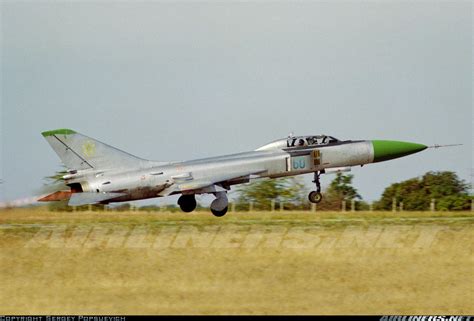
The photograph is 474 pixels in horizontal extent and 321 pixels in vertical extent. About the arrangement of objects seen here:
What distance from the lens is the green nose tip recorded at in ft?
133

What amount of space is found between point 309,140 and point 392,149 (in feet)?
11.6

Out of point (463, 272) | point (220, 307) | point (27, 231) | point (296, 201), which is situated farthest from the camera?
point (296, 201)

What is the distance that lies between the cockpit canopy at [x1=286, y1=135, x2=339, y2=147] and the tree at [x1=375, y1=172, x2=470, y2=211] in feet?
38.3

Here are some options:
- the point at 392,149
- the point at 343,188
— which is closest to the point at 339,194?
the point at 343,188

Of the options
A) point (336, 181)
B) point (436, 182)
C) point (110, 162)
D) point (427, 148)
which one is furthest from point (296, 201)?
point (110, 162)

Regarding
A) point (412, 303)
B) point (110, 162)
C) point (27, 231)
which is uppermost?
point (110, 162)

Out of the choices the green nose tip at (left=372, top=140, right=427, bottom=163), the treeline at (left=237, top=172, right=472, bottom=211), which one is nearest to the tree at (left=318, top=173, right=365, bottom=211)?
the treeline at (left=237, top=172, right=472, bottom=211)

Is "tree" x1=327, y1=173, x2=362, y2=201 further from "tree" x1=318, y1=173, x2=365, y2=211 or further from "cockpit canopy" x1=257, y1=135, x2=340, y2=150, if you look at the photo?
"cockpit canopy" x1=257, y1=135, x2=340, y2=150

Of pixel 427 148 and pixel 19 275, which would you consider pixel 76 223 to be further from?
pixel 427 148

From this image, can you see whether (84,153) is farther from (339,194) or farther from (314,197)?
(339,194)

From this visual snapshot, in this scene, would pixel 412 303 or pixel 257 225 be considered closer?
pixel 412 303

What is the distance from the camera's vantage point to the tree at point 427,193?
49844mm

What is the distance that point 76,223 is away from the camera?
4084cm

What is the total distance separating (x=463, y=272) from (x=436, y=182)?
54.6ft
